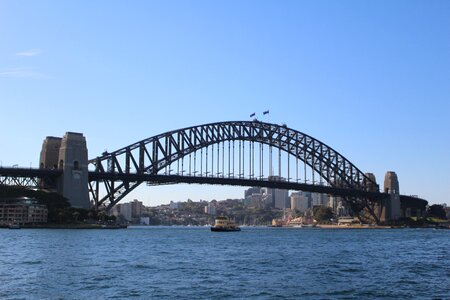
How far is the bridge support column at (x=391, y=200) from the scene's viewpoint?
16338 cm

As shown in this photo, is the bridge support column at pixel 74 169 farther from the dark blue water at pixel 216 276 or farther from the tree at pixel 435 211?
the tree at pixel 435 211

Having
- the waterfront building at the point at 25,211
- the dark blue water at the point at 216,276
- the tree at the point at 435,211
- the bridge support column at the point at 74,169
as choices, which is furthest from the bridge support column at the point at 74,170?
the tree at the point at 435,211

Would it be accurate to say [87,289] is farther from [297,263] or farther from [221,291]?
[297,263]

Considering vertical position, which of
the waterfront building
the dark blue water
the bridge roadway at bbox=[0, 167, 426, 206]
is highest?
the bridge roadway at bbox=[0, 167, 426, 206]

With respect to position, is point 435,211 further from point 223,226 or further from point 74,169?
point 74,169

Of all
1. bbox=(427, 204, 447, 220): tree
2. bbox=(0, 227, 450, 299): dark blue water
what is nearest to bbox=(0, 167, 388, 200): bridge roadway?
bbox=(427, 204, 447, 220): tree

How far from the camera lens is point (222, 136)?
14038 cm

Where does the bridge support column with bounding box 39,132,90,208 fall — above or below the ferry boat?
above

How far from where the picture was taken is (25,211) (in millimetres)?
103938

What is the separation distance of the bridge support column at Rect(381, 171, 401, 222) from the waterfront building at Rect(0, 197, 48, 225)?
9162 centimetres

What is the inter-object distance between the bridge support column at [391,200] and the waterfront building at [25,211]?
91.6 metres

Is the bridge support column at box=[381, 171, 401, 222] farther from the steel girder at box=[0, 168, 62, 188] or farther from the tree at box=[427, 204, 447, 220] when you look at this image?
the steel girder at box=[0, 168, 62, 188]

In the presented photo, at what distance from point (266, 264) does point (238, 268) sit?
343cm

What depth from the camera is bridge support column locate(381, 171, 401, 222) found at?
163375 millimetres
